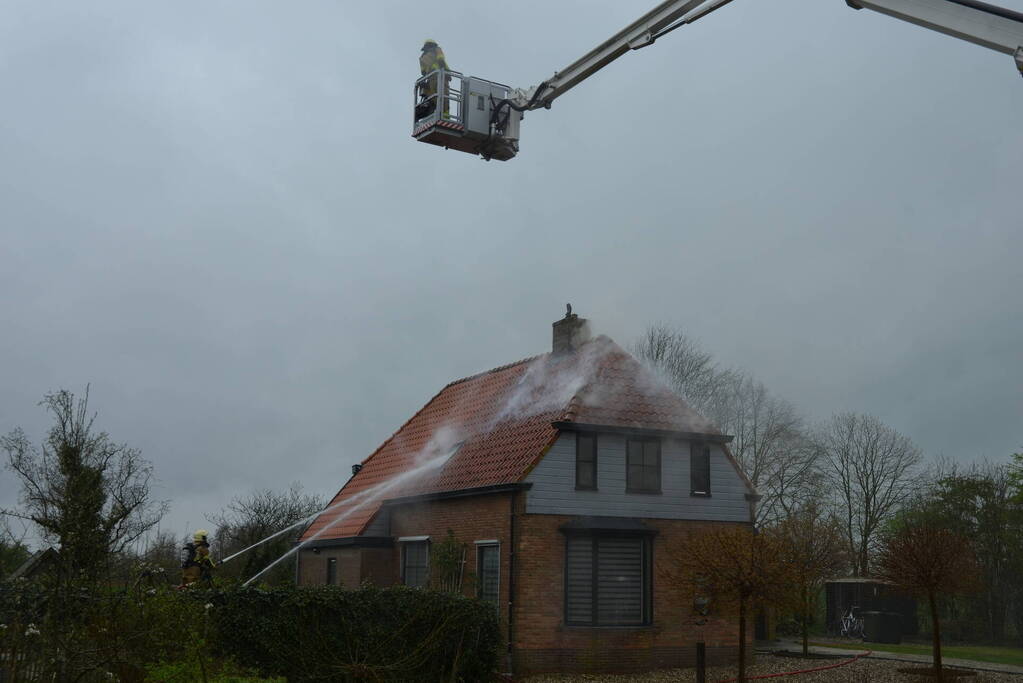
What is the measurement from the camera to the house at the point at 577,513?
21.1m

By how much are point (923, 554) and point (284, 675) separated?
1274 cm

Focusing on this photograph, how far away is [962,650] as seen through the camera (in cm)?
3138

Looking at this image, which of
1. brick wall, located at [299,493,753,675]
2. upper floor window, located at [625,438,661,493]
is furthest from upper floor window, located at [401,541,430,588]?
upper floor window, located at [625,438,661,493]

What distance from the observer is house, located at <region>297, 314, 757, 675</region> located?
2111 centimetres

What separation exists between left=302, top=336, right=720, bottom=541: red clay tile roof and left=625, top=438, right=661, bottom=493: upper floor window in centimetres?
48

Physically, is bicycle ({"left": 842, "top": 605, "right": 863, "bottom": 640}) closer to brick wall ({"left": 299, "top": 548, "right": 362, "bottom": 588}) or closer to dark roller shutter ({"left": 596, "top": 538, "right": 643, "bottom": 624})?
dark roller shutter ({"left": 596, "top": 538, "right": 643, "bottom": 624})

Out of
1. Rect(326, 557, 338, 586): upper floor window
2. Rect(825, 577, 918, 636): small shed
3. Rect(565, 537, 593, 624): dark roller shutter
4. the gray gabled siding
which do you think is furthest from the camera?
Rect(825, 577, 918, 636): small shed

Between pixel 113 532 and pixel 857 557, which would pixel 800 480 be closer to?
pixel 857 557

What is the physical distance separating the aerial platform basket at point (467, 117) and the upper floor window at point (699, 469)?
1008cm

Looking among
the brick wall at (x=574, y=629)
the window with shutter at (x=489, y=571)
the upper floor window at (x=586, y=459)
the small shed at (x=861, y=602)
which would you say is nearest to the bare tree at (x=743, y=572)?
the brick wall at (x=574, y=629)

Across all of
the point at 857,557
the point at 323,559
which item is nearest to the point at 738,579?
the point at 323,559

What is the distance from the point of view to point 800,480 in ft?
143

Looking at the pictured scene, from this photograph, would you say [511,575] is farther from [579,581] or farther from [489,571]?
[579,581]

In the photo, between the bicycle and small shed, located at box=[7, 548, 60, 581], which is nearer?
small shed, located at box=[7, 548, 60, 581]
